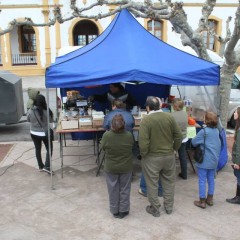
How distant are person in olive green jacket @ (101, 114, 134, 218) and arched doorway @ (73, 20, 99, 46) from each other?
2164cm

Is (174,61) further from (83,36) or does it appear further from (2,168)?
(83,36)

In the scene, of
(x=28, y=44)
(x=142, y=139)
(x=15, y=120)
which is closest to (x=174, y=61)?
(x=142, y=139)

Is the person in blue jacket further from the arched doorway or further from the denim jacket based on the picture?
the arched doorway

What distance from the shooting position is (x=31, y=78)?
23.0m

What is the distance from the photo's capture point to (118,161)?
179 inches

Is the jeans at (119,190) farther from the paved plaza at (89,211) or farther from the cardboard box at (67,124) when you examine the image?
the cardboard box at (67,124)

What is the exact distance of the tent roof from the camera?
17.5 ft

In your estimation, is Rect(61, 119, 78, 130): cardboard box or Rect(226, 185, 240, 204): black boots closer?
Rect(226, 185, 240, 204): black boots

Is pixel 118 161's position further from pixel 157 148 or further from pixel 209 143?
pixel 209 143

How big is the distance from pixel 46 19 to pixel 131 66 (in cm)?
1905

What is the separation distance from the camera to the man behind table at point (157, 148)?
14.9ft

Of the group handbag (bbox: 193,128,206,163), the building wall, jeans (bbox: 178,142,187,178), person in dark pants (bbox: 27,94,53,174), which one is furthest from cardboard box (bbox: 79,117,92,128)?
the building wall

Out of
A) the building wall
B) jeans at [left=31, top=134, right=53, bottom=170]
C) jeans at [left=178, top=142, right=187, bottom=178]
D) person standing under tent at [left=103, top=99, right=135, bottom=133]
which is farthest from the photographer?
the building wall

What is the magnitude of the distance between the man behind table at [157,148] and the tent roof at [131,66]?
32.3 inches
